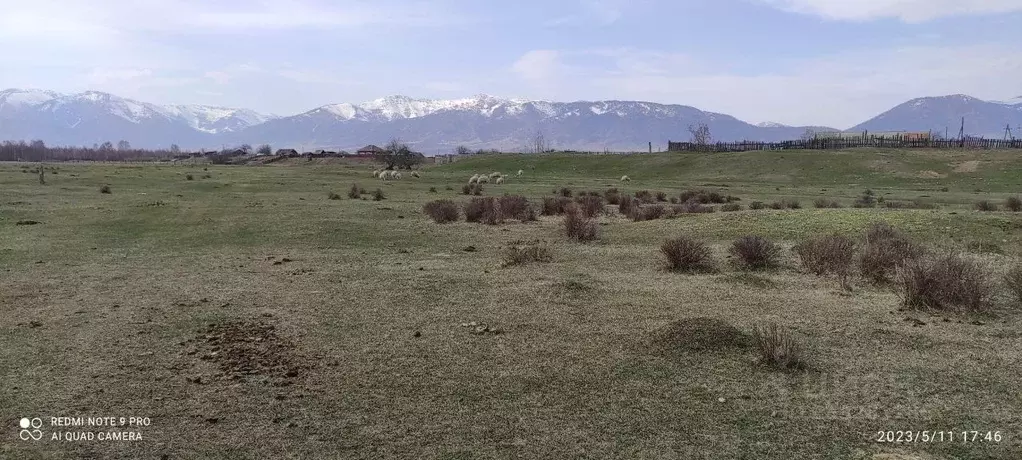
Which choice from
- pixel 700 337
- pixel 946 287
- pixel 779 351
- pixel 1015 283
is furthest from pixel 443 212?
pixel 779 351

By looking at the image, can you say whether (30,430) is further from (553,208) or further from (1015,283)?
(553,208)

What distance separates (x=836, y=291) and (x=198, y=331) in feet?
33.5

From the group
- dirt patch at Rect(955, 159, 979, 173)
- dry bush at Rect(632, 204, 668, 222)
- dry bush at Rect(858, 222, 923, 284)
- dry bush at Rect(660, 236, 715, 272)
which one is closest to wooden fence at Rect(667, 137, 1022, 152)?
dirt patch at Rect(955, 159, 979, 173)

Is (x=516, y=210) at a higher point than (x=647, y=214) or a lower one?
higher

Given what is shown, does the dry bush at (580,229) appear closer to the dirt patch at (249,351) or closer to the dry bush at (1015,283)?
the dry bush at (1015,283)

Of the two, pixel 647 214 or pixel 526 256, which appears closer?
pixel 526 256

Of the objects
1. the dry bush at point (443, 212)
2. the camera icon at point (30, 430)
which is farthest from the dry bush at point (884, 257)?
the dry bush at point (443, 212)

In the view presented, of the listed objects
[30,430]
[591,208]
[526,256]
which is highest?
[591,208]

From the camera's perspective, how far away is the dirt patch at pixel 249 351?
315 inches

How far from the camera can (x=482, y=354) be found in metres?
8.70

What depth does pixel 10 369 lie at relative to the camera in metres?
7.92

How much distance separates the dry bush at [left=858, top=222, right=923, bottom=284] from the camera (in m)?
12.6

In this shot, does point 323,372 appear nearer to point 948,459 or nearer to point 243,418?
point 243,418

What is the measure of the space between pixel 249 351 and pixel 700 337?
18.8ft
